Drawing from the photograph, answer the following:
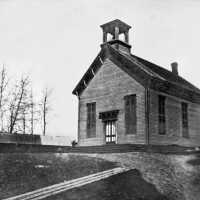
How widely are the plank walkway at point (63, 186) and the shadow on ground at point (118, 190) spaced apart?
29cm

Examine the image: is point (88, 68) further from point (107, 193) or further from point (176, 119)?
point (107, 193)

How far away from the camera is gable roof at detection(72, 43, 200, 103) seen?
23984 mm

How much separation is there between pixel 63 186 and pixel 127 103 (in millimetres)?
12489

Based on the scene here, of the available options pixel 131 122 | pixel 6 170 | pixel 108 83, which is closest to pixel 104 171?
pixel 6 170

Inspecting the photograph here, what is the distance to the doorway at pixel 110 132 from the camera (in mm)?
25273

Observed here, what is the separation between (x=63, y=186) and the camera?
13.1m

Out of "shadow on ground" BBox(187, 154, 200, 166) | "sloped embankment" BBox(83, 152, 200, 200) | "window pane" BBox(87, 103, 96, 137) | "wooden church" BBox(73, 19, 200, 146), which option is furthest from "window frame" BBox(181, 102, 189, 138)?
"window pane" BBox(87, 103, 96, 137)

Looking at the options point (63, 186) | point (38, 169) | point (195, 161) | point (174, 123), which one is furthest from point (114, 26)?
point (63, 186)

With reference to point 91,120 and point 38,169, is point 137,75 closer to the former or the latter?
point 91,120

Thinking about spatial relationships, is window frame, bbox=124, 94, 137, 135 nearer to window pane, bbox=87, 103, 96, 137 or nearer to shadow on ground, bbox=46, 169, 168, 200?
window pane, bbox=87, 103, 96, 137

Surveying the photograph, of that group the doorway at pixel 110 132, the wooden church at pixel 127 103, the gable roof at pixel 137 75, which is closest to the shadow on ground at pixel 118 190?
the wooden church at pixel 127 103

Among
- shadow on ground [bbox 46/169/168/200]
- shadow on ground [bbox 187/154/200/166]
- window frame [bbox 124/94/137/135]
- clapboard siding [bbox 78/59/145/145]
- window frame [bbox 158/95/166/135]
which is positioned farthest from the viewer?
window frame [bbox 158/95/166/135]

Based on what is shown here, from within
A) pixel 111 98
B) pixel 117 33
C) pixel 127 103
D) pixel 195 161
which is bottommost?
pixel 195 161

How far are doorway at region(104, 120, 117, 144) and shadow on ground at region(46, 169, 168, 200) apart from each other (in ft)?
30.9
